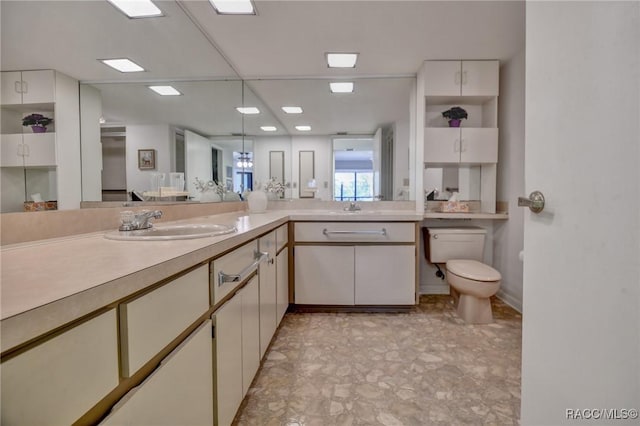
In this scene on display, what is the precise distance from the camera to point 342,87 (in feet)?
9.33

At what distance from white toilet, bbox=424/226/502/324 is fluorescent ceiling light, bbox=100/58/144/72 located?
7.75 feet

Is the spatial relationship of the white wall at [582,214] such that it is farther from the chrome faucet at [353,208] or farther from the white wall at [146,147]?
the chrome faucet at [353,208]

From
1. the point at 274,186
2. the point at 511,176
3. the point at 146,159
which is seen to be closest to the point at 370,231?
the point at 274,186

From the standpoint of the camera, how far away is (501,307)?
2.56m

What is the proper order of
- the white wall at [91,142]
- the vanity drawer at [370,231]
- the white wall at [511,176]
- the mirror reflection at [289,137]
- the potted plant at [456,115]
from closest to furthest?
the white wall at [91,142] < the mirror reflection at [289,137] < the vanity drawer at [370,231] < the white wall at [511,176] < the potted plant at [456,115]

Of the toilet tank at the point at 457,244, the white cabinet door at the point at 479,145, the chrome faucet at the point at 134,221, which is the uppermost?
the white cabinet door at the point at 479,145

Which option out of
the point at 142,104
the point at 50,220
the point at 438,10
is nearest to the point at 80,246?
the point at 50,220

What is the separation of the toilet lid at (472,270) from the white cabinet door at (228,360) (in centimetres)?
175

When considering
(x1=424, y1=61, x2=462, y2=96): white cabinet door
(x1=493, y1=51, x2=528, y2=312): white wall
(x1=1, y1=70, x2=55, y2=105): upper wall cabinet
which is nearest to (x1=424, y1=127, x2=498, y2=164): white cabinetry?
(x1=493, y1=51, x2=528, y2=312): white wall

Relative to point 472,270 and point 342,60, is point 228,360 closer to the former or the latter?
point 472,270

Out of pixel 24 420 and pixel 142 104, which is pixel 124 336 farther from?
pixel 142 104

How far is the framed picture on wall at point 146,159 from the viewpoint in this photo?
54.9 inches

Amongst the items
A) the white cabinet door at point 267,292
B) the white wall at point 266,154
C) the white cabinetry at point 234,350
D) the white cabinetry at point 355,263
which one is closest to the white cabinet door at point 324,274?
the white cabinetry at point 355,263

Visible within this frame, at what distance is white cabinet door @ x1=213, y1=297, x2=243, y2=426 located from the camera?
38.0 inches
